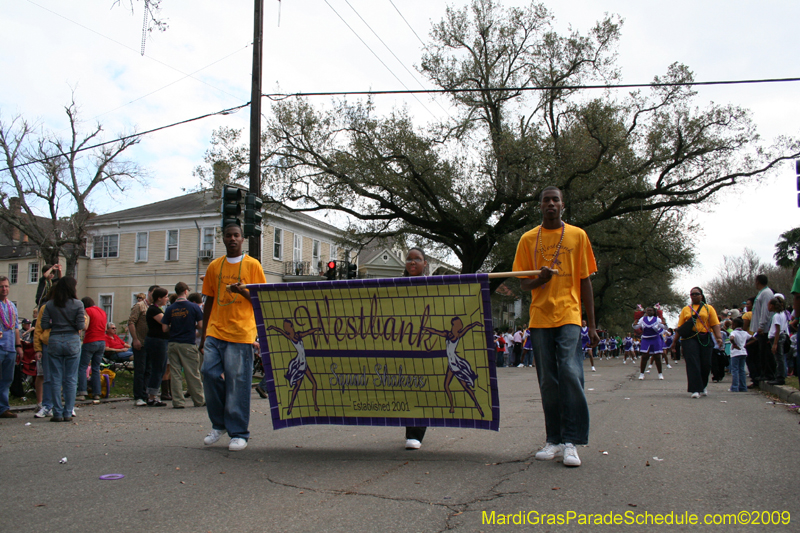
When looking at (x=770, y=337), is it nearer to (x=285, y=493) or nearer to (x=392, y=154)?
(x=285, y=493)

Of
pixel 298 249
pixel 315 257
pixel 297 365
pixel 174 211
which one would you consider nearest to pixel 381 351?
pixel 297 365

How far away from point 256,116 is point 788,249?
5573 cm

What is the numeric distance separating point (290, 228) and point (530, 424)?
113ft

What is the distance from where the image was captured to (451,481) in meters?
4.04

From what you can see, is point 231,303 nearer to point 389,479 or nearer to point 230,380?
point 230,380

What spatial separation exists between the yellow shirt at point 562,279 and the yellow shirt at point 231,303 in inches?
94.0

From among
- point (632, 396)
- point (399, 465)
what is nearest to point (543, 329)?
point (399, 465)

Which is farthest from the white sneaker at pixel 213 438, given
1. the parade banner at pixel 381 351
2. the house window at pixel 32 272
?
the house window at pixel 32 272

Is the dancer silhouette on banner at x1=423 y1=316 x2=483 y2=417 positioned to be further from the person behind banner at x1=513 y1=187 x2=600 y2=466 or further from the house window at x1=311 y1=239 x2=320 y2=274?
the house window at x1=311 y1=239 x2=320 y2=274

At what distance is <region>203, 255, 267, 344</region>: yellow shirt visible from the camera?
5434 millimetres

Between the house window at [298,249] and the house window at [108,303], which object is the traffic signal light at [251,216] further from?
the house window at [108,303]

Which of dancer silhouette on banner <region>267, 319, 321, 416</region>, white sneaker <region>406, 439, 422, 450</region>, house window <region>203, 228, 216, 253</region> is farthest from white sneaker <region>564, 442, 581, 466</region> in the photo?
house window <region>203, 228, 216, 253</region>

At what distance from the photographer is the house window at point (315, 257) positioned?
42375mm

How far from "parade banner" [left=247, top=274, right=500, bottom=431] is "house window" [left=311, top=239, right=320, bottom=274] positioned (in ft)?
123
